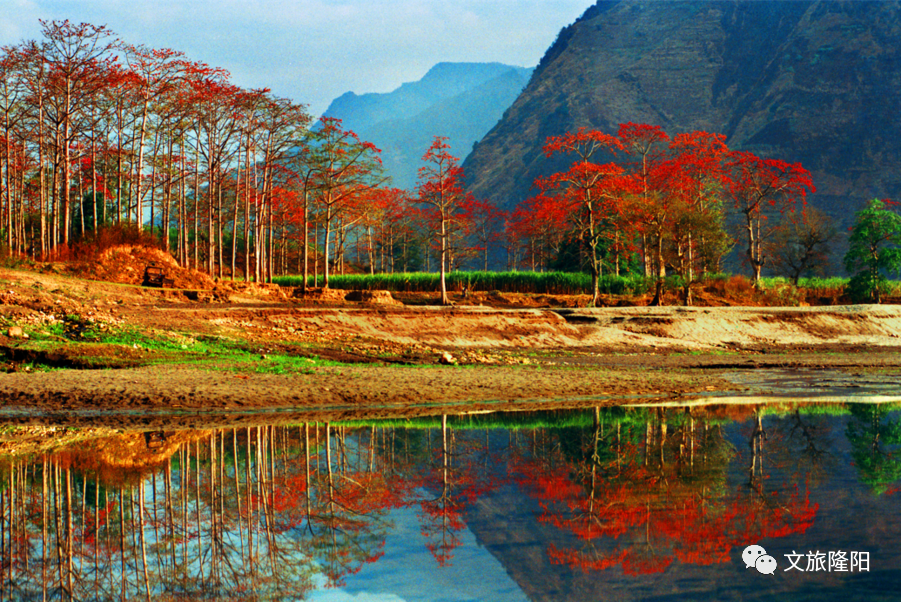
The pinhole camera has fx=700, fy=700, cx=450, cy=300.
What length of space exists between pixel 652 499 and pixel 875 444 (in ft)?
17.6

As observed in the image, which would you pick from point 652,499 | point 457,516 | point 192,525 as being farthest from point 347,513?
point 652,499

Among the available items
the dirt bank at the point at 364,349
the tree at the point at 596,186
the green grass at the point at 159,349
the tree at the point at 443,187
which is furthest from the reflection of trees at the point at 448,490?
the tree at the point at 596,186

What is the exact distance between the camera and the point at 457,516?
6.73 meters

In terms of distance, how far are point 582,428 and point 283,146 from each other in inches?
1354

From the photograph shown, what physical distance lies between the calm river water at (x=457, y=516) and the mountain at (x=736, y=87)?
341 feet

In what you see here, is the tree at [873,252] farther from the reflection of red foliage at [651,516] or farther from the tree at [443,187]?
the reflection of red foliage at [651,516]

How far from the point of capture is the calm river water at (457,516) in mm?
4984

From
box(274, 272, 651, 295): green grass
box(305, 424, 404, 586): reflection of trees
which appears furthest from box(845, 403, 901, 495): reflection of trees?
box(274, 272, 651, 295): green grass

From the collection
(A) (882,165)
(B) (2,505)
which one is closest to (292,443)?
(B) (2,505)

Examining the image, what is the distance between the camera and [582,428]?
1186cm

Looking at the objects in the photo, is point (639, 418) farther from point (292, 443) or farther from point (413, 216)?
point (413, 216)

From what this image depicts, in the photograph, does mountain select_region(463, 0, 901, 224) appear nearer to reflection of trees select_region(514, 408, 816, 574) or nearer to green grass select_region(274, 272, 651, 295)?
green grass select_region(274, 272, 651, 295)

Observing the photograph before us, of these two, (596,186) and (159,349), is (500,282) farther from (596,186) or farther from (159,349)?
(159,349)

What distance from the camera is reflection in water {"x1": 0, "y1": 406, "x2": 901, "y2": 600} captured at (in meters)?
5.36
